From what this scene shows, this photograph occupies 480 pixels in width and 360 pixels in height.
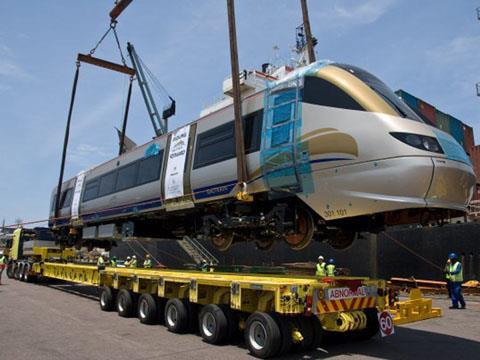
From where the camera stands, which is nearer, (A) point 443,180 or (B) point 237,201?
(A) point 443,180

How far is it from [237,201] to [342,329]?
2.68m

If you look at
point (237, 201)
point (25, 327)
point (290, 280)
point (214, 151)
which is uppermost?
point (214, 151)

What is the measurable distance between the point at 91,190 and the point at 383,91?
389 inches

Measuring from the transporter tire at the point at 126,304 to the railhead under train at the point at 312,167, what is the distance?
1.90 metres

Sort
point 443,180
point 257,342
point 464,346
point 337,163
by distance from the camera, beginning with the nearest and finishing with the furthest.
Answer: point 443,180 < point 337,163 < point 257,342 < point 464,346

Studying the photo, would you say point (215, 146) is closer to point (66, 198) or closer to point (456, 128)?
point (66, 198)

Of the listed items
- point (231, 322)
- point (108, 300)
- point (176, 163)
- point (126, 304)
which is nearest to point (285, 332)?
point (231, 322)

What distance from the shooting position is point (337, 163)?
6070 mm

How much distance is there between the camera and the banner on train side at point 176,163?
894cm

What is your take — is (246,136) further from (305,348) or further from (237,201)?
(305,348)

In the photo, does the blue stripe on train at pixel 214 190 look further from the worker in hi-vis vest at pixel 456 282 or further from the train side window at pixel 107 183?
the worker in hi-vis vest at pixel 456 282

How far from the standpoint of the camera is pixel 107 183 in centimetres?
1242

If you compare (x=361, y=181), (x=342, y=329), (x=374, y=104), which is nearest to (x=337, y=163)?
(x=361, y=181)

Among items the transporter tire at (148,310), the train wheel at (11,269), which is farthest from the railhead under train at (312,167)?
the train wheel at (11,269)
